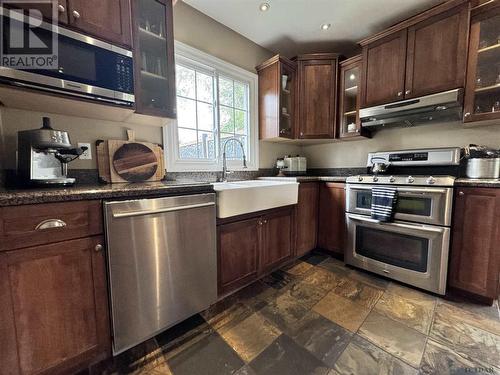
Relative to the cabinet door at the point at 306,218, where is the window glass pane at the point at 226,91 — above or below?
above

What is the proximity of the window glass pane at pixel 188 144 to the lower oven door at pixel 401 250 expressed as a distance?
1.75 meters

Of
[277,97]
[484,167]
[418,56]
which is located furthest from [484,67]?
[277,97]

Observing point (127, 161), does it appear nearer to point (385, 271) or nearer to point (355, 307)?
point (355, 307)

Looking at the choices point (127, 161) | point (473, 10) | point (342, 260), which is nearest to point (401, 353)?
point (342, 260)

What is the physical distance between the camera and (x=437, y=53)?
1.81 metres

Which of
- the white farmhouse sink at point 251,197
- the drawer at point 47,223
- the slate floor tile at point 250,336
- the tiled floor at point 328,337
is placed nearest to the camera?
the drawer at point 47,223

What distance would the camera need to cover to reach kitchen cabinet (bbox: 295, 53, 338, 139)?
8.07 feet

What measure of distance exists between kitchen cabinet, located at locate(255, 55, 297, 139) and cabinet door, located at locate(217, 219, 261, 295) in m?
1.25

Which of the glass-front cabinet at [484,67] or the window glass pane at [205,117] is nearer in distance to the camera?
the glass-front cabinet at [484,67]

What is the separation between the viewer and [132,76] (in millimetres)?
1326

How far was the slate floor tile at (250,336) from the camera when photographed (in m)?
1.21

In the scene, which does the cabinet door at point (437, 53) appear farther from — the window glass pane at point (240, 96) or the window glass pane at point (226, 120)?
the window glass pane at point (226, 120)

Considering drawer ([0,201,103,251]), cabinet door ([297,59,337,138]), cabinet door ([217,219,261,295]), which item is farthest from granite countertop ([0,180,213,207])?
cabinet door ([297,59,337,138])

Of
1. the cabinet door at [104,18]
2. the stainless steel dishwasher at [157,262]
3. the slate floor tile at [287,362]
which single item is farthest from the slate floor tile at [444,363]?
the cabinet door at [104,18]
